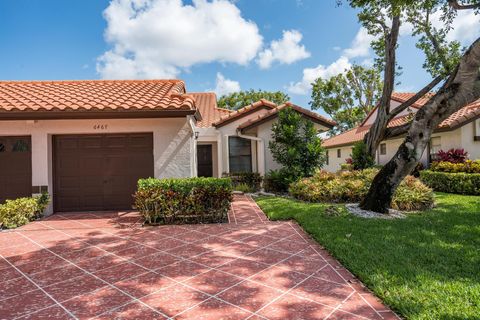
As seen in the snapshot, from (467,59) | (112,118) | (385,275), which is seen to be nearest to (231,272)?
(385,275)

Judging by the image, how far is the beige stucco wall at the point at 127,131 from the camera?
891 centimetres

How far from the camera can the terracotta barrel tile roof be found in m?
8.28

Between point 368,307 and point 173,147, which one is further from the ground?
point 173,147

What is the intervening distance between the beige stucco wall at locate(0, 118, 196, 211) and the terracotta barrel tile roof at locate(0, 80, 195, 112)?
2.14ft

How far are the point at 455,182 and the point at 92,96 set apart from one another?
14.8 meters

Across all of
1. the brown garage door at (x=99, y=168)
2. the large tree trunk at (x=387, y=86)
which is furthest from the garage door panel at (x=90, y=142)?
the large tree trunk at (x=387, y=86)

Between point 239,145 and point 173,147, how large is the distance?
24.1 ft

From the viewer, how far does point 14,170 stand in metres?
9.02

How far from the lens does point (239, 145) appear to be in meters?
16.1

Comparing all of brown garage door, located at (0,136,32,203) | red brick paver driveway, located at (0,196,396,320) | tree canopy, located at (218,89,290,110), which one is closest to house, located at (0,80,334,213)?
brown garage door, located at (0,136,32,203)

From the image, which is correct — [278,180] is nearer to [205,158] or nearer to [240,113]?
[240,113]

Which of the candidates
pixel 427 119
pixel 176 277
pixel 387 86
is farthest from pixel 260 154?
pixel 176 277

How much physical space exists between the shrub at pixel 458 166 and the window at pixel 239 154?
9368 millimetres

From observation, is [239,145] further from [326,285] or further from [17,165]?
[326,285]
